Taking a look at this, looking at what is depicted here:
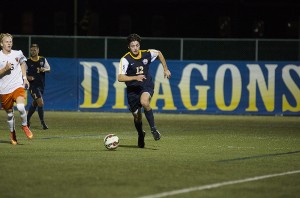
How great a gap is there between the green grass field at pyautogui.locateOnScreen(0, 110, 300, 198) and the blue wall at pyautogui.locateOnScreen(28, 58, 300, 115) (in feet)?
22.2

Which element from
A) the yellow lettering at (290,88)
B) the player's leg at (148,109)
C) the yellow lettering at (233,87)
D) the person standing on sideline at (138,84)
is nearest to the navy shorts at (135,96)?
the person standing on sideline at (138,84)

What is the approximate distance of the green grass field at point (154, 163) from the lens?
1018 centimetres

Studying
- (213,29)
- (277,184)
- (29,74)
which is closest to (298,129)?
(29,74)

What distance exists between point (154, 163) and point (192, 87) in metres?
17.0

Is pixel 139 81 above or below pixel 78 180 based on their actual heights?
above

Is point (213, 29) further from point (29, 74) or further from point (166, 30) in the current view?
point (29, 74)

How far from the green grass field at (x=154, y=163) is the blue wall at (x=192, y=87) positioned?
675 cm

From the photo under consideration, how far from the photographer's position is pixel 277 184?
35.4ft

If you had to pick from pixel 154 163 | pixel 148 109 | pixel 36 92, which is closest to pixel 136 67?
pixel 148 109

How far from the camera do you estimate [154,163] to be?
1306cm

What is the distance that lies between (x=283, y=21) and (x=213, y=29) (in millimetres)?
6340

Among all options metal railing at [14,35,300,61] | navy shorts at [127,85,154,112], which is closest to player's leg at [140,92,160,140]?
navy shorts at [127,85,154,112]

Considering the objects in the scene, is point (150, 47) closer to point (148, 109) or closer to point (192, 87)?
point (192, 87)

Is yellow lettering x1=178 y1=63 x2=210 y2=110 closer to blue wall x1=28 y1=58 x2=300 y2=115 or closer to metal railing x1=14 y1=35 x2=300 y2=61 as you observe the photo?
blue wall x1=28 y1=58 x2=300 y2=115
